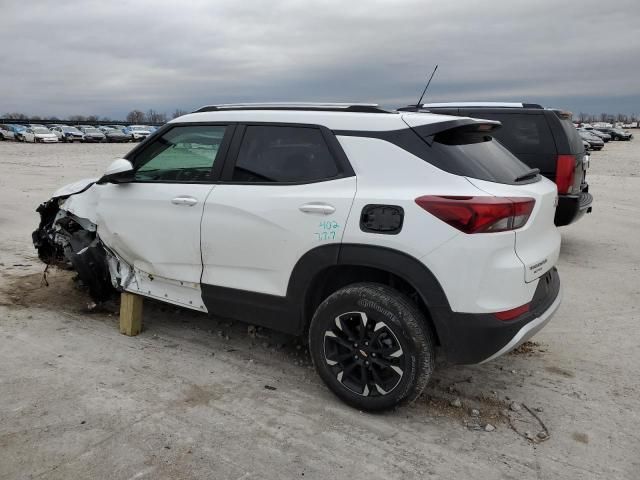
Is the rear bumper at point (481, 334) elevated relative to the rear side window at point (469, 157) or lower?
lower

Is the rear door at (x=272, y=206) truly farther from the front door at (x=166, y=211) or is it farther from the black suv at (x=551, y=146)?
the black suv at (x=551, y=146)

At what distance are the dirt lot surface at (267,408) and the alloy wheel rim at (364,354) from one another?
8.6 inches

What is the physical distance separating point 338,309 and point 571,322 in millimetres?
2711

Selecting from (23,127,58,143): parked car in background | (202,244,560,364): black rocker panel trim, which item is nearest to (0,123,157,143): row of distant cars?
(23,127,58,143): parked car in background

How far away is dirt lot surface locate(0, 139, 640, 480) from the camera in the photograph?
2.82m

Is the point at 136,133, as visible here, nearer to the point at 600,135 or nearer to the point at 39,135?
the point at 39,135

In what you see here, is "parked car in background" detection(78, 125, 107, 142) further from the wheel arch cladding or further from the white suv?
the wheel arch cladding

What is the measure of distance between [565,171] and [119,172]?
17.3 ft

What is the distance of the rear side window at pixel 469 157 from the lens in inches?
120

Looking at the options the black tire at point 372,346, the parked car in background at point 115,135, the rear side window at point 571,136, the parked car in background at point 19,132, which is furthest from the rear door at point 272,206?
the parked car in background at point 115,135

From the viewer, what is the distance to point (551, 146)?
22.2 ft

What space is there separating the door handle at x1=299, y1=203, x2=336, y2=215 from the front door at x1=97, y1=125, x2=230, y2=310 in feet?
2.67

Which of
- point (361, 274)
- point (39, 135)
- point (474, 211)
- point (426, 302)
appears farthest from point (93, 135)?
point (474, 211)

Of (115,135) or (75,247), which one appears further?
(115,135)
